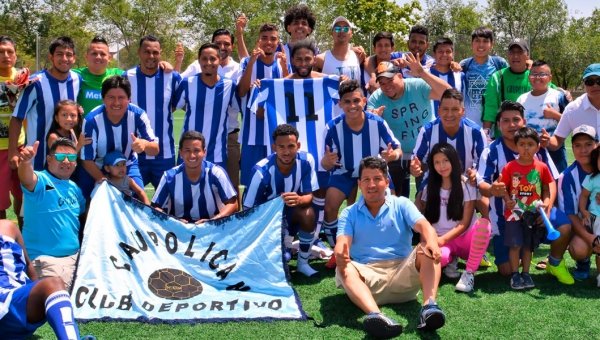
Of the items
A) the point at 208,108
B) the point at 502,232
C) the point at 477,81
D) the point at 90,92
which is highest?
the point at 90,92

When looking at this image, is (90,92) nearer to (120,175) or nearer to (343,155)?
(120,175)

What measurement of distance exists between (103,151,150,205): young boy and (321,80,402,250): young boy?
1683 mm

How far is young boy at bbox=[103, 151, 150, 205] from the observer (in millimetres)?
5430

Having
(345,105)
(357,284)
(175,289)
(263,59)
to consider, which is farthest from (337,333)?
(263,59)

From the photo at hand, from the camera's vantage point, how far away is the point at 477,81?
6.93 m

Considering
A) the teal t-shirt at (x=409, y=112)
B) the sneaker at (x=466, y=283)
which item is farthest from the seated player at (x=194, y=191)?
the sneaker at (x=466, y=283)

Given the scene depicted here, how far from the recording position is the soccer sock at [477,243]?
4797mm

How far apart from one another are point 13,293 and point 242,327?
142 centimetres

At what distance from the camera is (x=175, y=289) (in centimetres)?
445

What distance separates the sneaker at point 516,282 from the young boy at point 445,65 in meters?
2.39

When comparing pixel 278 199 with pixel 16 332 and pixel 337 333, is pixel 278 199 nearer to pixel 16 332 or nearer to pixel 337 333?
pixel 337 333

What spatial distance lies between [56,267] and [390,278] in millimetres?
2488

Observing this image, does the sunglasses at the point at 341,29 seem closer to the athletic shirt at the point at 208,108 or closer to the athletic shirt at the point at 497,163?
the athletic shirt at the point at 208,108

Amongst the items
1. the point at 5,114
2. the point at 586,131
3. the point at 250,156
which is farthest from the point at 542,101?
the point at 5,114
